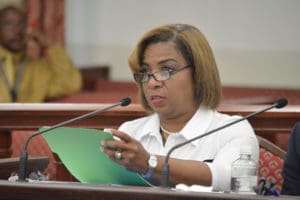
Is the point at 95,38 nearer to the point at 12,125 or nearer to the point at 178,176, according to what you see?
the point at 12,125

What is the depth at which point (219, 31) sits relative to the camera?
32.1 ft

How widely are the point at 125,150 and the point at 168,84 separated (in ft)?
1.99

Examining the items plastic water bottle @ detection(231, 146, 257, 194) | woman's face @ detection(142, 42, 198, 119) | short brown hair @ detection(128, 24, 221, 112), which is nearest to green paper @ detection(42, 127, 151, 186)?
plastic water bottle @ detection(231, 146, 257, 194)

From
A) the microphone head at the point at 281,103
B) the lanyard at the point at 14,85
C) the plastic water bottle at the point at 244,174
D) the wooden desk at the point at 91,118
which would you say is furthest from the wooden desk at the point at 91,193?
the lanyard at the point at 14,85

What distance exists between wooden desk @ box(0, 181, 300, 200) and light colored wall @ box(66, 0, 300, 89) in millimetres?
6730

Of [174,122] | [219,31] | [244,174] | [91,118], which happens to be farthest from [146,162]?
[219,31]

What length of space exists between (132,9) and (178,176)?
262 inches

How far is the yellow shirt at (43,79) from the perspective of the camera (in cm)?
741

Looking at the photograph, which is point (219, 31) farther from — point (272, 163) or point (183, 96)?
point (183, 96)

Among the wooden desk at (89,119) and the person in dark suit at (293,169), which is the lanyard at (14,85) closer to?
the wooden desk at (89,119)

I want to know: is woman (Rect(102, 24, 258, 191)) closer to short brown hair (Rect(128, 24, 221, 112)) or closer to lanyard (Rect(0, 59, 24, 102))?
short brown hair (Rect(128, 24, 221, 112))

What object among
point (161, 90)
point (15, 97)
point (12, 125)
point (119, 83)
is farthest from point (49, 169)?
point (119, 83)

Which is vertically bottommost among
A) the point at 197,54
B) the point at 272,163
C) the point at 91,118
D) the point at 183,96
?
the point at 272,163

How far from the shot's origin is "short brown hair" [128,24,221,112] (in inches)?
152
